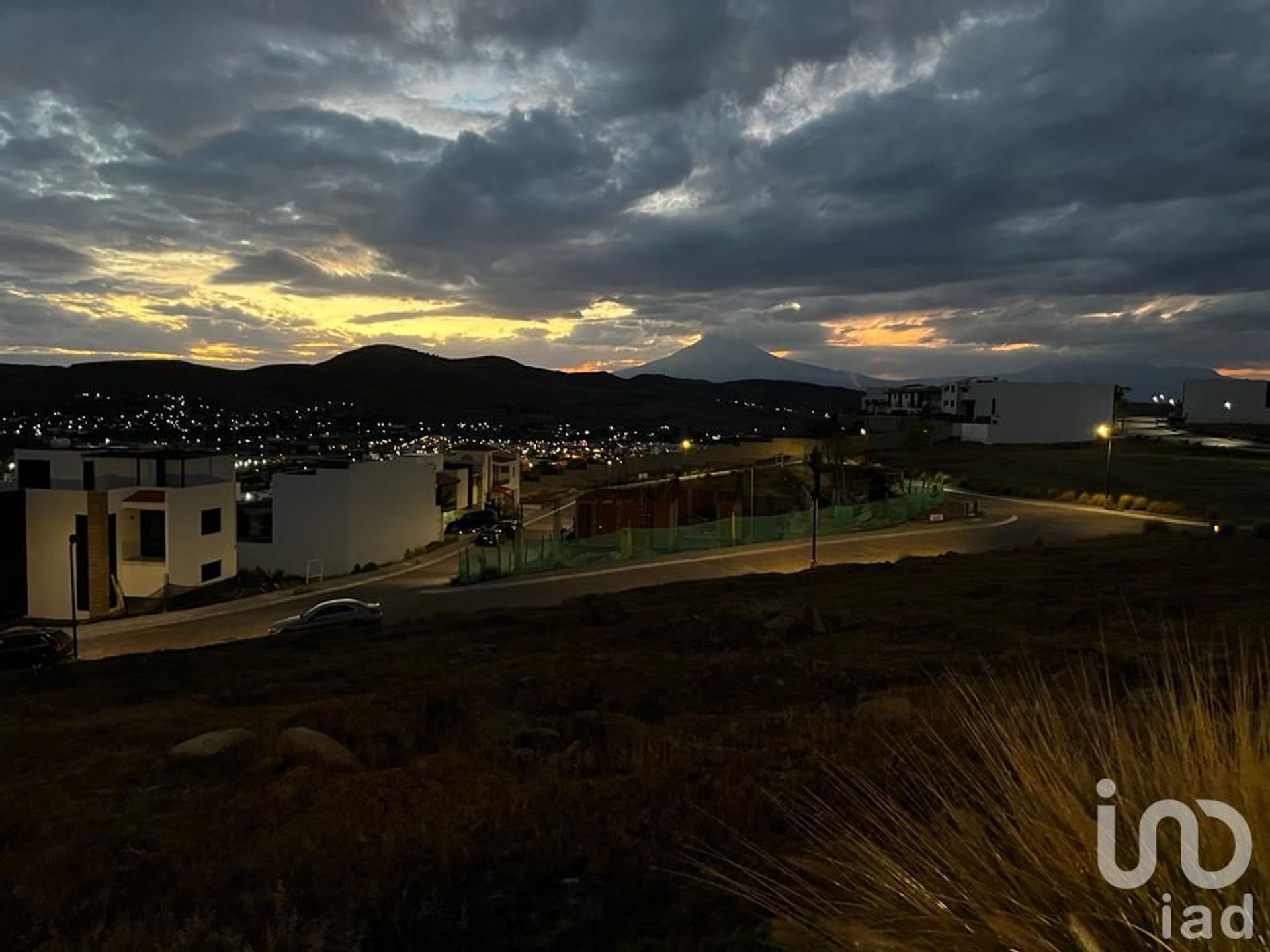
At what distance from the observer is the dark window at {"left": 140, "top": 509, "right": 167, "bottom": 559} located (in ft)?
125

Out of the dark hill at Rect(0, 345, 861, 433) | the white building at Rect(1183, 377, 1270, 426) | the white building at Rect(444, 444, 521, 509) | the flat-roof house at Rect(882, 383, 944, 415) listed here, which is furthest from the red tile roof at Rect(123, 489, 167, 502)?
the white building at Rect(1183, 377, 1270, 426)

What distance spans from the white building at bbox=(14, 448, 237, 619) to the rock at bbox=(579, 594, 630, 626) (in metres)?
25.8

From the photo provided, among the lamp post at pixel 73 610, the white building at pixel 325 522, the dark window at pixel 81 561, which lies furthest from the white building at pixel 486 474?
the lamp post at pixel 73 610

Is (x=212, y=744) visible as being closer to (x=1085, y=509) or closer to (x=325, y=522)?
(x=325, y=522)

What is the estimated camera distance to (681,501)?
1927 inches

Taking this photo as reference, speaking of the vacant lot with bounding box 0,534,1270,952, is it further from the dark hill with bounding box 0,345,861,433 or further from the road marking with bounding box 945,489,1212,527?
the dark hill with bounding box 0,345,861,433

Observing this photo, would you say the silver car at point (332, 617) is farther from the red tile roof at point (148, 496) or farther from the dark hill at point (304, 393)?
the dark hill at point (304, 393)

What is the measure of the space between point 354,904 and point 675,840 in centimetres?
173

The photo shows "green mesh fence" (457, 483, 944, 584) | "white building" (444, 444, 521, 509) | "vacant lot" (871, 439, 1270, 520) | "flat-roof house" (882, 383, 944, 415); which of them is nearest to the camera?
"green mesh fence" (457, 483, 944, 584)

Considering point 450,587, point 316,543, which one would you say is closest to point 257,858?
point 450,587

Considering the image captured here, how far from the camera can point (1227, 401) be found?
122375 mm

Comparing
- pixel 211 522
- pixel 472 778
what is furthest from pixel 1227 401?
pixel 472 778

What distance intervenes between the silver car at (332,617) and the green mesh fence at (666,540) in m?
8.97

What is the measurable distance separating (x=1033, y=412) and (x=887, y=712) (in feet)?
331
